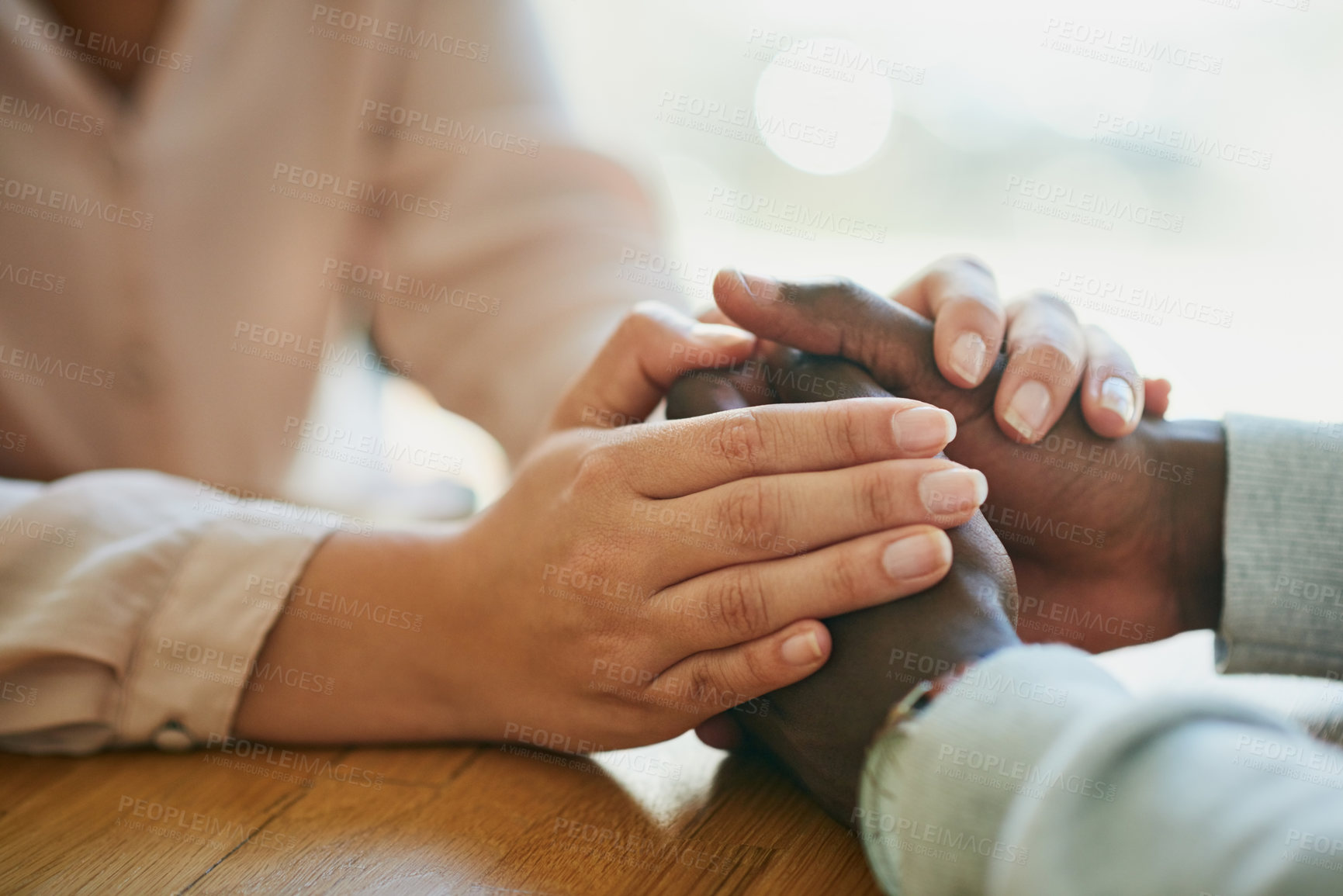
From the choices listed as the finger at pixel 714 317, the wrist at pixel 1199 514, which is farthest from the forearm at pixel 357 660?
the wrist at pixel 1199 514

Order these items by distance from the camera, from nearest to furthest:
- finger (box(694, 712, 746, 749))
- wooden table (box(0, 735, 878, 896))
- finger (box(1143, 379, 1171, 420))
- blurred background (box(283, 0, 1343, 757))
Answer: wooden table (box(0, 735, 878, 896)) < finger (box(694, 712, 746, 749)) < finger (box(1143, 379, 1171, 420)) < blurred background (box(283, 0, 1343, 757))

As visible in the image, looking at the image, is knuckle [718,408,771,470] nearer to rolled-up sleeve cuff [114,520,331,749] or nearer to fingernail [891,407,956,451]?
fingernail [891,407,956,451]

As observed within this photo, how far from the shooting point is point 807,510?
46 centimetres

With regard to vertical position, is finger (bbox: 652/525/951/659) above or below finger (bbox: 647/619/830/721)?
above

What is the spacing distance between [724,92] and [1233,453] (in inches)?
78.0

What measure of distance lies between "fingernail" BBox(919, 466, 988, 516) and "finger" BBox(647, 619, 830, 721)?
87 mm

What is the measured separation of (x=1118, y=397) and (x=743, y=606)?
0.30m

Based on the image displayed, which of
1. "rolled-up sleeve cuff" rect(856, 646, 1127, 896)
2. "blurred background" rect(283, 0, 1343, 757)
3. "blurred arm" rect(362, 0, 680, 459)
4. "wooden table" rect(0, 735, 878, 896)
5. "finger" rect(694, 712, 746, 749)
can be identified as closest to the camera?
"rolled-up sleeve cuff" rect(856, 646, 1127, 896)

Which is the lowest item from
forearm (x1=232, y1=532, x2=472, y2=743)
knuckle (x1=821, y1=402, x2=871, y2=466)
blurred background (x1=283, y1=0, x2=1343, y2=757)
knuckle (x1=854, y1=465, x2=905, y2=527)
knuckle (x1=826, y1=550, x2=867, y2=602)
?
forearm (x1=232, y1=532, x2=472, y2=743)

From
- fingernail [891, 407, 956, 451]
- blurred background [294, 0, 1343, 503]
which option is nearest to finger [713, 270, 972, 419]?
fingernail [891, 407, 956, 451]

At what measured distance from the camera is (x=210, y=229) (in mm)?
953

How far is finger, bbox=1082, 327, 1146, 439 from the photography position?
561 millimetres

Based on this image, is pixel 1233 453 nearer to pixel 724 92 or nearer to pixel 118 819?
pixel 118 819

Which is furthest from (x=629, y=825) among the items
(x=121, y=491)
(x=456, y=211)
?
(x=456, y=211)
